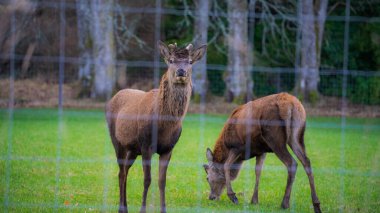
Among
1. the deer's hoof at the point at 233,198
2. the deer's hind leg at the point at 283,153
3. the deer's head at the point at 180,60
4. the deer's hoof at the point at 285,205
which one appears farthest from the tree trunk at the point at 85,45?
the deer's hoof at the point at 285,205

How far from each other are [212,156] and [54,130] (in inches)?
289

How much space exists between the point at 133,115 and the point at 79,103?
1331cm

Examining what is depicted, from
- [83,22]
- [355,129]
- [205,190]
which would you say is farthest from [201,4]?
[205,190]

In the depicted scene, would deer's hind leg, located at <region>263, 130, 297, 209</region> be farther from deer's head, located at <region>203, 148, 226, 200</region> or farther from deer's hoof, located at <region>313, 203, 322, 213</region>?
deer's head, located at <region>203, 148, 226, 200</region>

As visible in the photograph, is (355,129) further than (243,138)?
Yes

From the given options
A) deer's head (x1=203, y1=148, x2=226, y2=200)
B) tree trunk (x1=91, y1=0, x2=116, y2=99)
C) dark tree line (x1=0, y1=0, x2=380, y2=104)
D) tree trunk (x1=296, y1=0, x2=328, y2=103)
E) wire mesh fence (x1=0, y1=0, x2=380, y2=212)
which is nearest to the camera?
wire mesh fence (x1=0, y1=0, x2=380, y2=212)

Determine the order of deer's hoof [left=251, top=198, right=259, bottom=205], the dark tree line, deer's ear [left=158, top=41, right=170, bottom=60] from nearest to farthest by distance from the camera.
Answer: deer's ear [left=158, top=41, right=170, bottom=60]
deer's hoof [left=251, top=198, right=259, bottom=205]
the dark tree line

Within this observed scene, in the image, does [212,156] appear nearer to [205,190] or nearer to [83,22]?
[205,190]

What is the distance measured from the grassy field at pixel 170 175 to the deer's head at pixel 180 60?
167 cm

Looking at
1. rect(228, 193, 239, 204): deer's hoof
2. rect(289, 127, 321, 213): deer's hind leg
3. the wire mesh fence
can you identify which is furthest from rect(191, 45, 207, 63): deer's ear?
rect(228, 193, 239, 204): deer's hoof

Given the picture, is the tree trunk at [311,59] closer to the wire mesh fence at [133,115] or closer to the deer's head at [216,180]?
the wire mesh fence at [133,115]

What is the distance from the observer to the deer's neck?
706cm

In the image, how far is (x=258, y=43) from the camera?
1003 inches

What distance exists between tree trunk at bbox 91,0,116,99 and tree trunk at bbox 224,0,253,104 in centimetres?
401
